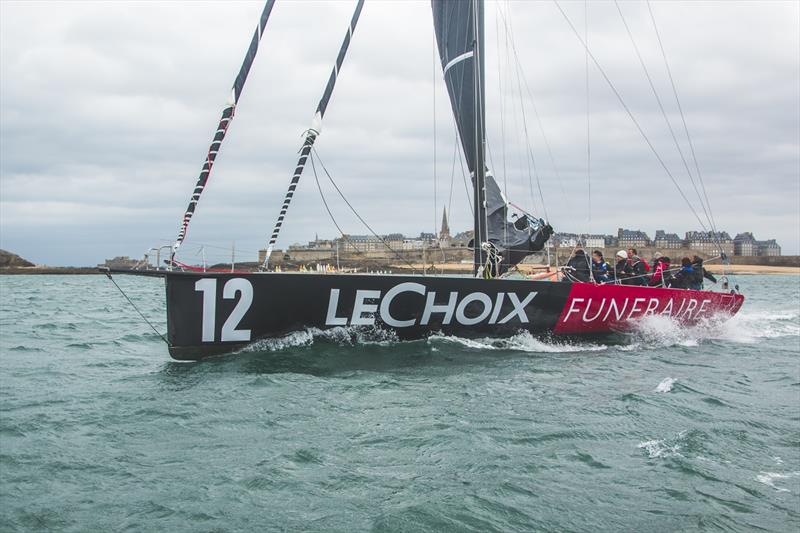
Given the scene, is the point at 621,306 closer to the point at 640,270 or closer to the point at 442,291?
the point at 640,270

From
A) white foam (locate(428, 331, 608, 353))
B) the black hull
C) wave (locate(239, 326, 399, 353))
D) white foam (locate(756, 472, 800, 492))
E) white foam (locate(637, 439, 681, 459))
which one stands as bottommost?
white foam (locate(756, 472, 800, 492))

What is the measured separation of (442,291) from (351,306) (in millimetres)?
1275

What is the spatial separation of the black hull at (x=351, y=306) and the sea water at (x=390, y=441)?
282 millimetres

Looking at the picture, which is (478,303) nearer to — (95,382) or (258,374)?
(258,374)

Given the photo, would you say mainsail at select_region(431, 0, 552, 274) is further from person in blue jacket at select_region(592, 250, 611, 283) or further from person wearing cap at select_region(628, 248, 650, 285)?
person wearing cap at select_region(628, 248, 650, 285)

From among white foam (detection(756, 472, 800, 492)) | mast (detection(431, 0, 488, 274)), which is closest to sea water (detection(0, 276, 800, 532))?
white foam (detection(756, 472, 800, 492))

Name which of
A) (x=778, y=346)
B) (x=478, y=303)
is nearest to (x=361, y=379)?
(x=478, y=303)

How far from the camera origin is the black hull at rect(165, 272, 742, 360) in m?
7.80

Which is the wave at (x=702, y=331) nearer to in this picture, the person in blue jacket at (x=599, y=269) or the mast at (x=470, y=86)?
the person in blue jacket at (x=599, y=269)

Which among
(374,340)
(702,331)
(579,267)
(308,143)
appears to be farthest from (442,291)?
(702,331)

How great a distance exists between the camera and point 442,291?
870cm

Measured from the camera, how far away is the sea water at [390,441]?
3639mm

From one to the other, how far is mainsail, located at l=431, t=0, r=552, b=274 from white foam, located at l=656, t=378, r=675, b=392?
11.0 ft

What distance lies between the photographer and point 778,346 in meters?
11.7
